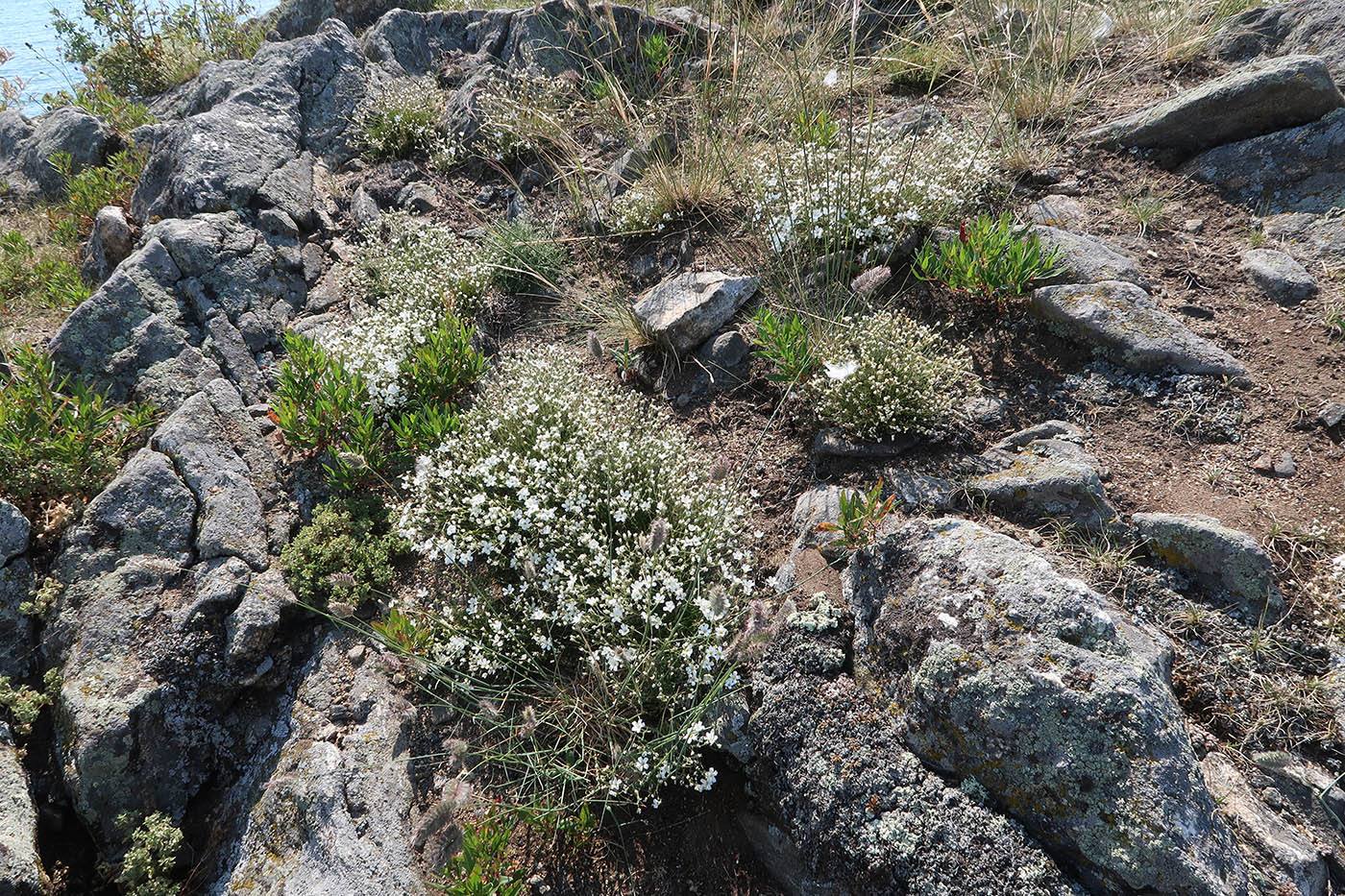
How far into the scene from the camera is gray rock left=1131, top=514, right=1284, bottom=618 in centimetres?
332

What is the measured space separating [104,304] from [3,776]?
3695 mm

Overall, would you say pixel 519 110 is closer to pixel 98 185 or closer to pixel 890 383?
pixel 98 185

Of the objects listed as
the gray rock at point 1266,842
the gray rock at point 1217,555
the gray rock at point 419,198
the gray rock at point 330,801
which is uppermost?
the gray rock at point 419,198

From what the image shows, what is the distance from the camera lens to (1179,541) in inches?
138

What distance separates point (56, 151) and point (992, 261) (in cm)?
1119

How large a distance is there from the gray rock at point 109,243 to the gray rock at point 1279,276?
9895 mm

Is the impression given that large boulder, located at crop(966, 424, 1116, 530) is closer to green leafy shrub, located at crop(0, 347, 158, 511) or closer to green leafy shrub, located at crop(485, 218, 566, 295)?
green leafy shrub, located at crop(485, 218, 566, 295)

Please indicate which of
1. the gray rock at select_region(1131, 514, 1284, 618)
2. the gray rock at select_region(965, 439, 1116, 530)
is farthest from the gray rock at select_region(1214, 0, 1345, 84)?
the gray rock at select_region(1131, 514, 1284, 618)

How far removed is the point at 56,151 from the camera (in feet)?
27.9

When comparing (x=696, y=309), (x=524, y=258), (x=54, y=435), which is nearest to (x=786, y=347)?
(x=696, y=309)

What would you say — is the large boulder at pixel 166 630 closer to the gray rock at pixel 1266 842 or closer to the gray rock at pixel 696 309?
the gray rock at pixel 696 309

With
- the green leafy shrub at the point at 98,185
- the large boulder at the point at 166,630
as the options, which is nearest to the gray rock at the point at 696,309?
the large boulder at the point at 166,630

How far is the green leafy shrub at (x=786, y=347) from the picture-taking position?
4.69 metres

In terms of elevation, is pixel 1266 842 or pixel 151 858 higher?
pixel 151 858
